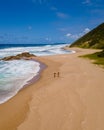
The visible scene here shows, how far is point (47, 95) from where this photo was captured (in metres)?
17.3

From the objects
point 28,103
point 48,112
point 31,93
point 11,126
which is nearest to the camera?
point 11,126

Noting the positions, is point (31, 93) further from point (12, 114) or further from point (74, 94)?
point (12, 114)

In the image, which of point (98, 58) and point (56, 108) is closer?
point (56, 108)

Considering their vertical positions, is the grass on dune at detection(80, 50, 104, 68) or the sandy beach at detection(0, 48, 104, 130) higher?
the sandy beach at detection(0, 48, 104, 130)

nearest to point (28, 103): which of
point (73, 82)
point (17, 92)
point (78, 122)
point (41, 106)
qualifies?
point (41, 106)

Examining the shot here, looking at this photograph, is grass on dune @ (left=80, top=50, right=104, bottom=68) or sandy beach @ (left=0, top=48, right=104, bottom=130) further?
grass on dune @ (left=80, top=50, right=104, bottom=68)

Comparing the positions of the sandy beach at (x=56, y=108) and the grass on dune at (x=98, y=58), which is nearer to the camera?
the sandy beach at (x=56, y=108)

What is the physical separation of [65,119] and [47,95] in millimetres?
5211

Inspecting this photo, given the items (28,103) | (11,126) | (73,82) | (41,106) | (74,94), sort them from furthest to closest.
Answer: (73,82) → (74,94) → (28,103) → (41,106) → (11,126)

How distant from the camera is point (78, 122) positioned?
11805 mm

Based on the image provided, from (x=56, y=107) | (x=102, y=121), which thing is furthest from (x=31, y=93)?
(x=102, y=121)

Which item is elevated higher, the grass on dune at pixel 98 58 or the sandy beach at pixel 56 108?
the sandy beach at pixel 56 108

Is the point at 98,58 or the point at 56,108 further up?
the point at 56,108

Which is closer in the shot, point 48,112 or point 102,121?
point 102,121
